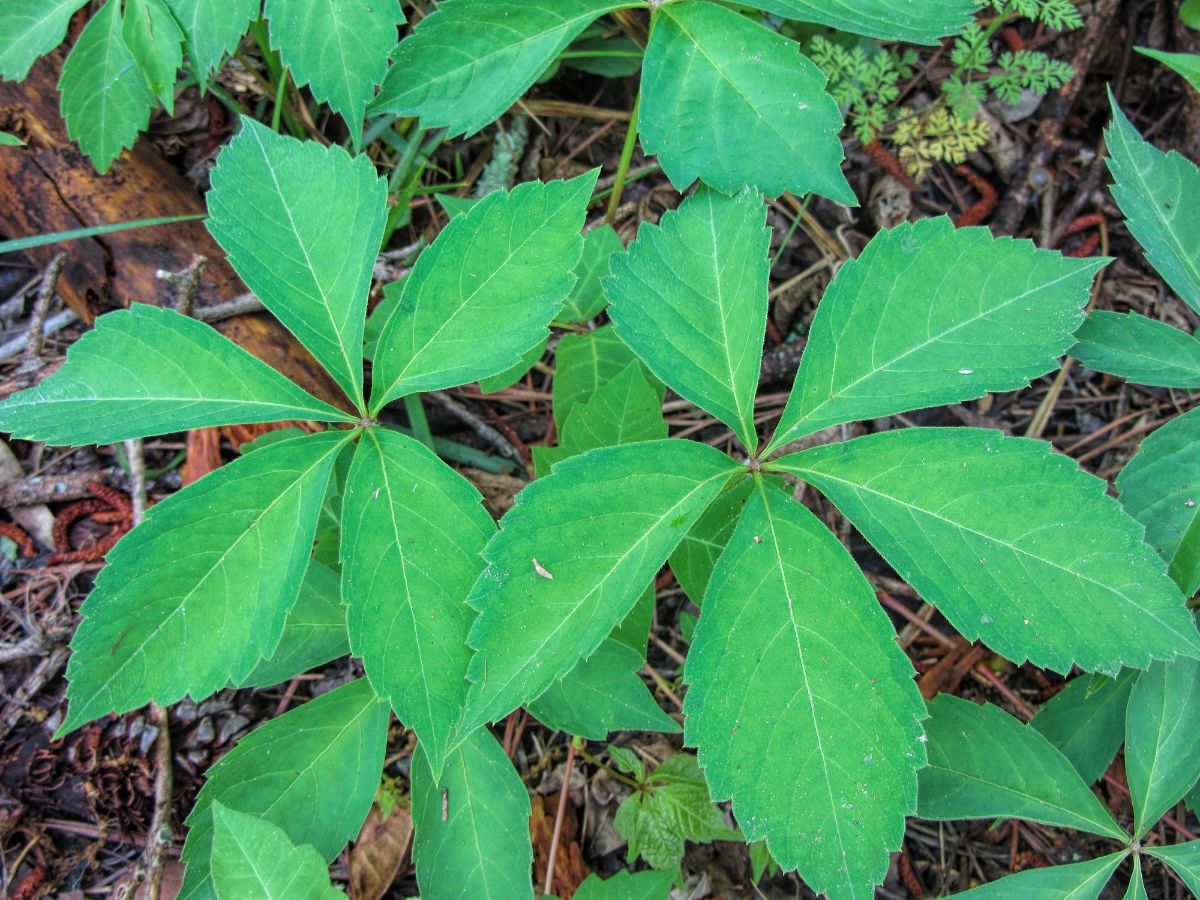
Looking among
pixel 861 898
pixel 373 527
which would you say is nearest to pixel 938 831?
pixel 861 898

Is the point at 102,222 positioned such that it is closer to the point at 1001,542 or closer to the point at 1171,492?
the point at 1001,542

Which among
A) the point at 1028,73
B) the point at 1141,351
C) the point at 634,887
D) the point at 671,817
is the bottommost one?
the point at 671,817

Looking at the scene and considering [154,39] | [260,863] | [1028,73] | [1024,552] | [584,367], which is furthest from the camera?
[1028,73]

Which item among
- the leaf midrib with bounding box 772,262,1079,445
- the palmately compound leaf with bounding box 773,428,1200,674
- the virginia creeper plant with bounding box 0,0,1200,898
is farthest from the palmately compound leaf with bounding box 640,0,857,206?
the palmately compound leaf with bounding box 773,428,1200,674

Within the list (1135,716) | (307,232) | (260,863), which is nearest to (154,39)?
(307,232)

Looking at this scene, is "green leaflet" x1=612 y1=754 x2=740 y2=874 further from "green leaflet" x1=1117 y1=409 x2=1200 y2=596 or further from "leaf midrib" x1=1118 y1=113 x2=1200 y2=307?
"leaf midrib" x1=1118 y1=113 x2=1200 y2=307

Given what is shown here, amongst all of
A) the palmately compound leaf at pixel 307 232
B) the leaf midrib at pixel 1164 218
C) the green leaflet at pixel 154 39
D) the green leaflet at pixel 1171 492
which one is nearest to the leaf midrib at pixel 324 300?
the palmately compound leaf at pixel 307 232

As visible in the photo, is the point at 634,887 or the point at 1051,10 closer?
the point at 634,887
